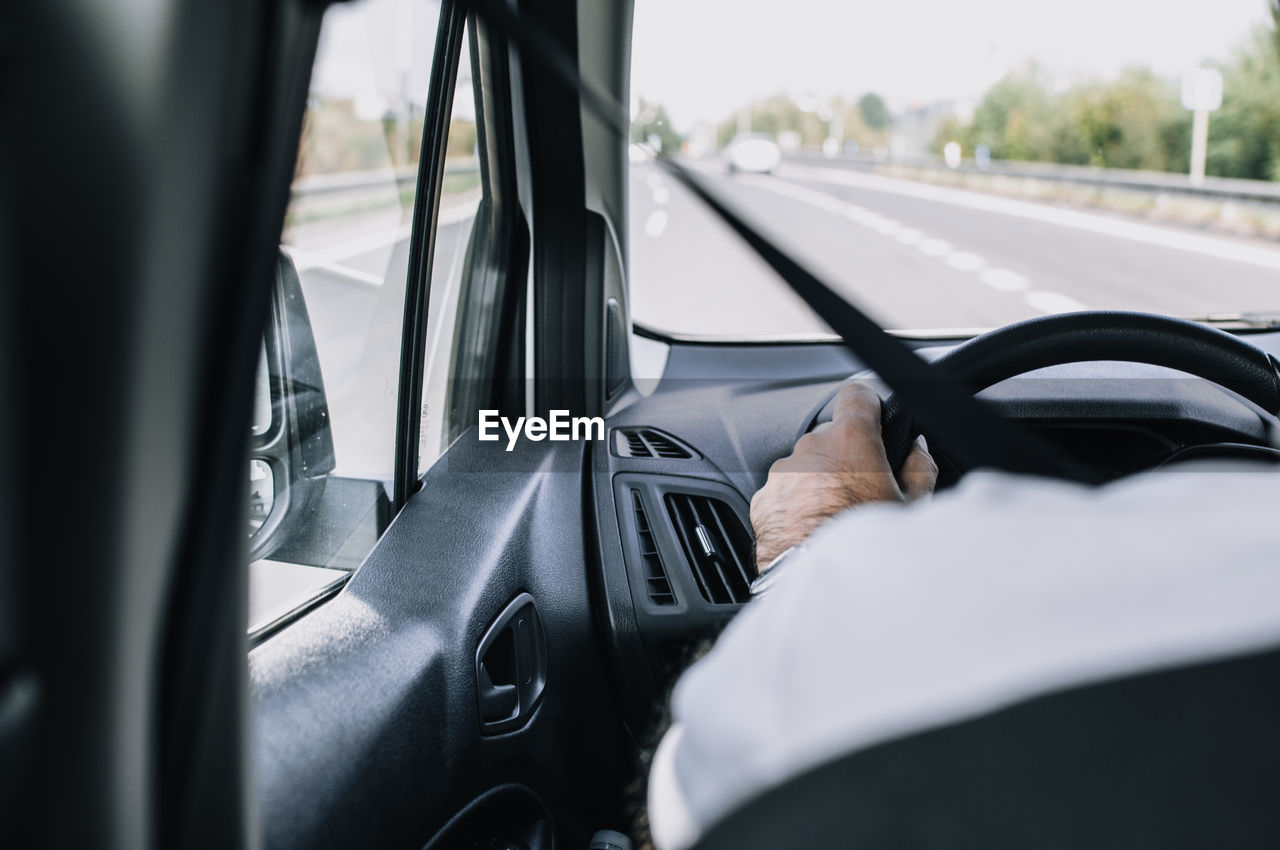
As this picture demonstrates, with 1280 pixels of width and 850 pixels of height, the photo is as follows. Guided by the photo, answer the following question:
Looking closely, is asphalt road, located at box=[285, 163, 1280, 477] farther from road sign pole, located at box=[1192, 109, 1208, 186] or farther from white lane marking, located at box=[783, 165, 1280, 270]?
road sign pole, located at box=[1192, 109, 1208, 186]

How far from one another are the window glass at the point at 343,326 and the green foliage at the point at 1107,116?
3.34 metres

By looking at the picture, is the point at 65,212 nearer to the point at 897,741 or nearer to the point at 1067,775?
the point at 897,741

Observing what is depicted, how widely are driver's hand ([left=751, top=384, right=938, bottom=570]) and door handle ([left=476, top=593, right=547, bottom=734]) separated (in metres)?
0.58

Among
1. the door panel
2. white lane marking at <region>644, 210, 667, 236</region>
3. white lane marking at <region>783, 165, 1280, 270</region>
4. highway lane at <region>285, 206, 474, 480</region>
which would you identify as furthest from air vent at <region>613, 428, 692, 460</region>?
white lane marking at <region>783, 165, 1280, 270</region>

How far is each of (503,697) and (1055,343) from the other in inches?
54.9

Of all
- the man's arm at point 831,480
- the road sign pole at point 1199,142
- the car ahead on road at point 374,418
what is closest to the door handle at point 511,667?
the car ahead on road at point 374,418

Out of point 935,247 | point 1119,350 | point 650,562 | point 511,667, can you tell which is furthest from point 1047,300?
point 511,667

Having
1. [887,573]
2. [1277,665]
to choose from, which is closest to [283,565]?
[887,573]

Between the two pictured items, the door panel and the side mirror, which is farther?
the side mirror

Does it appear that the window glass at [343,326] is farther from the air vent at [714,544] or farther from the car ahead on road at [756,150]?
the car ahead on road at [756,150]

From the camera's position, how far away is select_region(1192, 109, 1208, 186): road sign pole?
6094mm

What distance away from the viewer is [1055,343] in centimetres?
221

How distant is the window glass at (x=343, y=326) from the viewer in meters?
1.68

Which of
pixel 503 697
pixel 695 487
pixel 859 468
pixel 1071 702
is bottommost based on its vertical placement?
pixel 503 697
